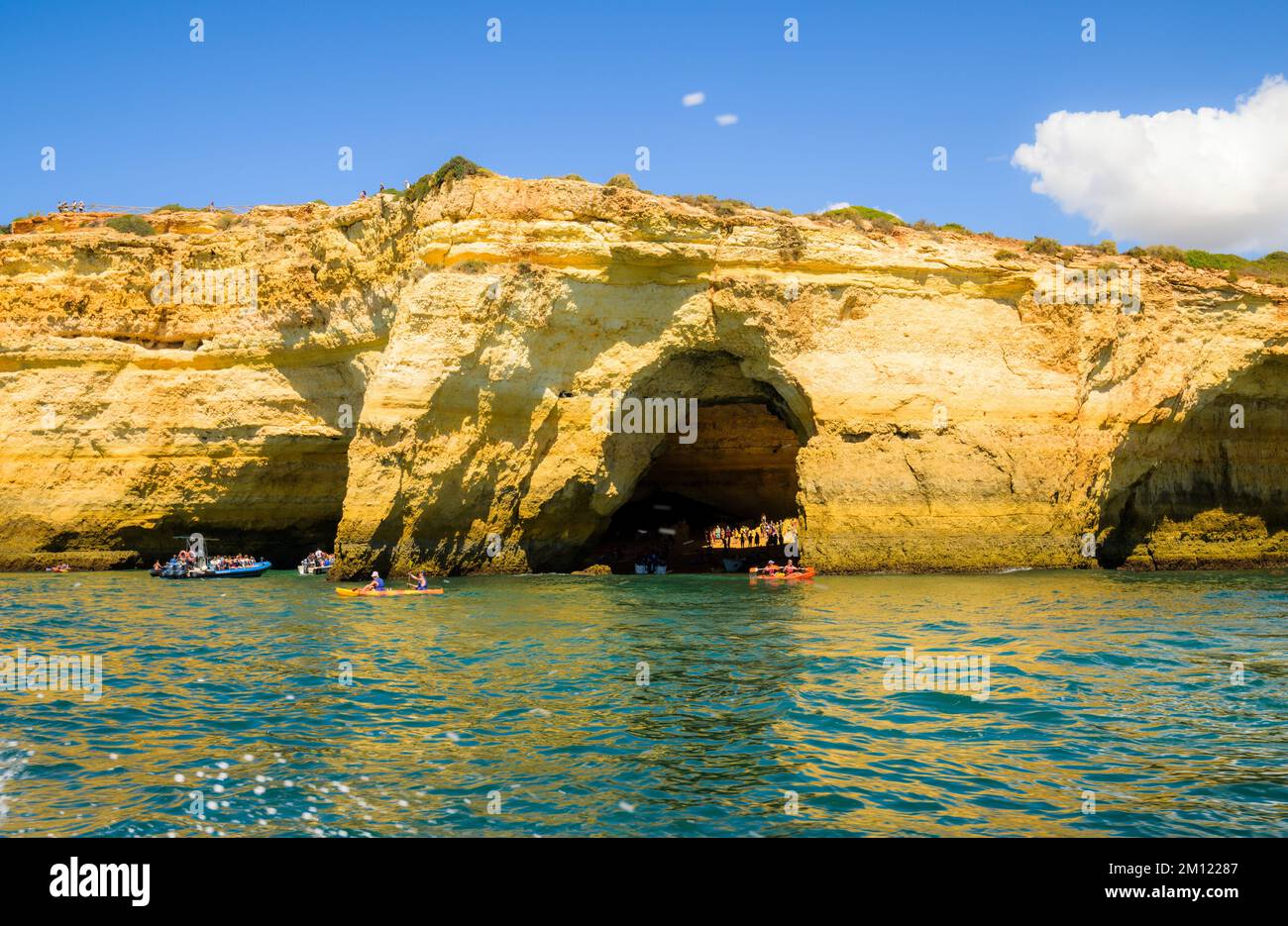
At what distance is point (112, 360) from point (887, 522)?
96.2ft

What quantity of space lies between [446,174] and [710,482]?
21176 mm

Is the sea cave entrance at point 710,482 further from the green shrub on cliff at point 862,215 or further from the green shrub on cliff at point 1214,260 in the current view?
the green shrub on cliff at point 1214,260

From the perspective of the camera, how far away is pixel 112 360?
3628 centimetres

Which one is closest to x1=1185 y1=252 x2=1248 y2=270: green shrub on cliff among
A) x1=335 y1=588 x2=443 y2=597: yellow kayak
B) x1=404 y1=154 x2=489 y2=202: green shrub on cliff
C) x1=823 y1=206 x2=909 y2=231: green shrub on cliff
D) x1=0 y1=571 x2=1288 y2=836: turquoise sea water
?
x1=823 y1=206 x2=909 y2=231: green shrub on cliff

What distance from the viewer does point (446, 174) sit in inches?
1249

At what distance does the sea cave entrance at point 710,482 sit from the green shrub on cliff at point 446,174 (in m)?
10.5

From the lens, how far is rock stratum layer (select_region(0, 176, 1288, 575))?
103 ft

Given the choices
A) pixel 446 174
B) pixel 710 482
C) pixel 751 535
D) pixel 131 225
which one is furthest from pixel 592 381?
pixel 131 225

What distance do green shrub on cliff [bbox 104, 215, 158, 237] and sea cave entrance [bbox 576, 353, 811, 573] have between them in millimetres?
21971

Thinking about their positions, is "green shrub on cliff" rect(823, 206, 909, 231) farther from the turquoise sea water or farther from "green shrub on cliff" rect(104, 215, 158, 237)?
"green shrub on cliff" rect(104, 215, 158, 237)

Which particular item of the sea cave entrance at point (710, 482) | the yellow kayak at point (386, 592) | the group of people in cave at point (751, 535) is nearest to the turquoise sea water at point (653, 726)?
the yellow kayak at point (386, 592)
